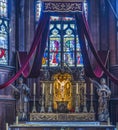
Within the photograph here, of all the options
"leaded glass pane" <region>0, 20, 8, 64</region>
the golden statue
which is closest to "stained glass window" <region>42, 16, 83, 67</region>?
the golden statue

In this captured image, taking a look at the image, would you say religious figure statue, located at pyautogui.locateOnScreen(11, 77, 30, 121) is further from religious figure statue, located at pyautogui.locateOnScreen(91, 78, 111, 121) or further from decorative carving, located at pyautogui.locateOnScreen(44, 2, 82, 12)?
decorative carving, located at pyautogui.locateOnScreen(44, 2, 82, 12)

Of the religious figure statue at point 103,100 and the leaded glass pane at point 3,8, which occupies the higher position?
the leaded glass pane at point 3,8

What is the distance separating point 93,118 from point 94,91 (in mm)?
1871

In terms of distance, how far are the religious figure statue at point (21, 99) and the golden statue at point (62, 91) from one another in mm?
1352

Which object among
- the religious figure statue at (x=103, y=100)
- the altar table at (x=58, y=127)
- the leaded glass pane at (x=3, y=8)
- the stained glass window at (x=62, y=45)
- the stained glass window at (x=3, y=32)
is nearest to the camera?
the altar table at (x=58, y=127)

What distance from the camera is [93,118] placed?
68.5ft

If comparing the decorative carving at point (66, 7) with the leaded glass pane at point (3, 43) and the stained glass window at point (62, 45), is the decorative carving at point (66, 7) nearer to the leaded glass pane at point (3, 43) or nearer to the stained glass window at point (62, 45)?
the leaded glass pane at point (3, 43)

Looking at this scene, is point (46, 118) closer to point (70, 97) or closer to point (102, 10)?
point (70, 97)

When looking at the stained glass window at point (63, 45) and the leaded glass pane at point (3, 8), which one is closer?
the leaded glass pane at point (3, 8)

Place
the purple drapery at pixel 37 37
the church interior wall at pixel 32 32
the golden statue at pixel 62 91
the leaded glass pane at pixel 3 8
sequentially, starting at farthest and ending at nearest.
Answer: the leaded glass pane at pixel 3 8, the church interior wall at pixel 32 32, the golden statue at pixel 62 91, the purple drapery at pixel 37 37

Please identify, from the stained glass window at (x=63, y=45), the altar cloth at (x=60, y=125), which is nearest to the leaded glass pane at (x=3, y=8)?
the stained glass window at (x=63, y=45)

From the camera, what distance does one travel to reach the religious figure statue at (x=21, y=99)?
2122 centimetres

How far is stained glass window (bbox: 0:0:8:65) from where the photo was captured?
2225 centimetres

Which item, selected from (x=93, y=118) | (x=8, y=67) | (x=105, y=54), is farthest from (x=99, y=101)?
(x=8, y=67)
